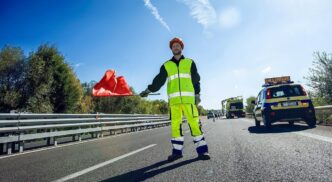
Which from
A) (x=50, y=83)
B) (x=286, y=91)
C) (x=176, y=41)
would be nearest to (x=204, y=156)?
(x=176, y=41)

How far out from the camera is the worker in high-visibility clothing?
4602mm

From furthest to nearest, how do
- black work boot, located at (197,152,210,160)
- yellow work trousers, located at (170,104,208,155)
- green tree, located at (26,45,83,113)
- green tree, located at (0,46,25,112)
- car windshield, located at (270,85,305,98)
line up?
1. green tree, located at (26,45,83,113)
2. green tree, located at (0,46,25,112)
3. car windshield, located at (270,85,305,98)
4. yellow work trousers, located at (170,104,208,155)
5. black work boot, located at (197,152,210,160)

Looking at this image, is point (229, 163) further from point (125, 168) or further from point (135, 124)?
point (135, 124)

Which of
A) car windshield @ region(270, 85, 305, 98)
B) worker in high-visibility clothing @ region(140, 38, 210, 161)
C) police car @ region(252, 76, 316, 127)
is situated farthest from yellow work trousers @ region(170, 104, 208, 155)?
car windshield @ region(270, 85, 305, 98)

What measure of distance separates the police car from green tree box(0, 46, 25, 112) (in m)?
22.5

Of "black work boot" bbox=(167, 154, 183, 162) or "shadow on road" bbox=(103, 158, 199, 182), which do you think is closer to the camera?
"shadow on road" bbox=(103, 158, 199, 182)

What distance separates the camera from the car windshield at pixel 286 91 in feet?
34.0

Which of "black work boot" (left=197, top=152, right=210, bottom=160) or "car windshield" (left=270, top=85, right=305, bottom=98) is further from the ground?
"car windshield" (left=270, top=85, right=305, bottom=98)

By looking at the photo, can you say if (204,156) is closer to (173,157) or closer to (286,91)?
(173,157)

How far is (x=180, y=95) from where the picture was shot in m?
4.72

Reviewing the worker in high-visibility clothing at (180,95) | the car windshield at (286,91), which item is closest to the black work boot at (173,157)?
the worker in high-visibility clothing at (180,95)

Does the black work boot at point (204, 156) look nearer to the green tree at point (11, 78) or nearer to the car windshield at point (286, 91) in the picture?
the car windshield at point (286, 91)

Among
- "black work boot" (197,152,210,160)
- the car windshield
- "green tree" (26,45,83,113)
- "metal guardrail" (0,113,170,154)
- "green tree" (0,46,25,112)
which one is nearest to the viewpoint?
"black work boot" (197,152,210,160)

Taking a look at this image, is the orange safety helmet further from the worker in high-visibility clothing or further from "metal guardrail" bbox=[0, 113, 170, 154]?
"metal guardrail" bbox=[0, 113, 170, 154]
